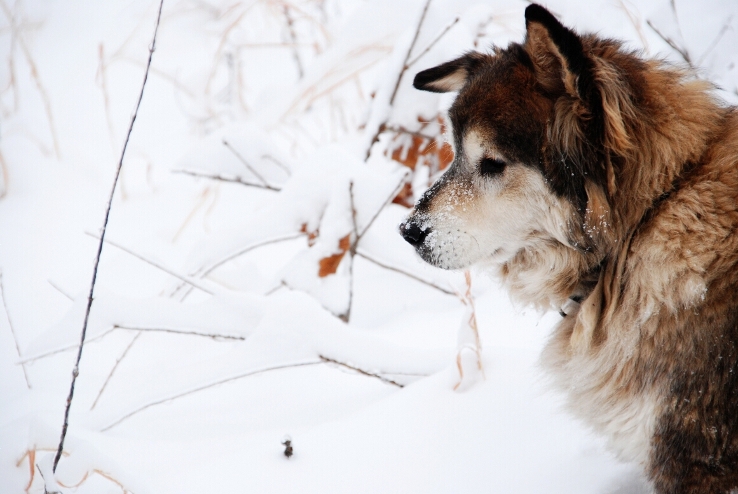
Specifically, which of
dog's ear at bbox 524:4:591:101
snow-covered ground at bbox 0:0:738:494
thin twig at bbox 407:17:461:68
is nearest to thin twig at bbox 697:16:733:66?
snow-covered ground at bbox 0:0:738:494

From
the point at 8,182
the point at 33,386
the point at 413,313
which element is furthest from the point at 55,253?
the point at 413,313

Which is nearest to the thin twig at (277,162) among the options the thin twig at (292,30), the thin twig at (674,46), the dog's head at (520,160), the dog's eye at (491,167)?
the thin twig at (292,30)

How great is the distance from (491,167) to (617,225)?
1.38 ft

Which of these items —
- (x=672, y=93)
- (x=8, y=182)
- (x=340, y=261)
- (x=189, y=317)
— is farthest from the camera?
(x=8, y=182)

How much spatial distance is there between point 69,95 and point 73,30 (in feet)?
2.94

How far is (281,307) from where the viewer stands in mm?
2391

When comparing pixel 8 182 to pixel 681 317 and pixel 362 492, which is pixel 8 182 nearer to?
pixel 362 492

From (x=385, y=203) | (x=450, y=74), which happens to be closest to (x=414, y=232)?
(x=450, y=74)

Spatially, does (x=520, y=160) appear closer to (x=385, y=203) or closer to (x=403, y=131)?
(x=385, y=203)

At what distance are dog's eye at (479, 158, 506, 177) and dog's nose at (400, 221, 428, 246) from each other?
28 centimetres

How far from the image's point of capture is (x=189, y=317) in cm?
248

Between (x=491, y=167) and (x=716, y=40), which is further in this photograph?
(x=716, y=40)

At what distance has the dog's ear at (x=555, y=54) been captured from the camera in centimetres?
143

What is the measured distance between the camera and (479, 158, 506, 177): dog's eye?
5.67 feet
